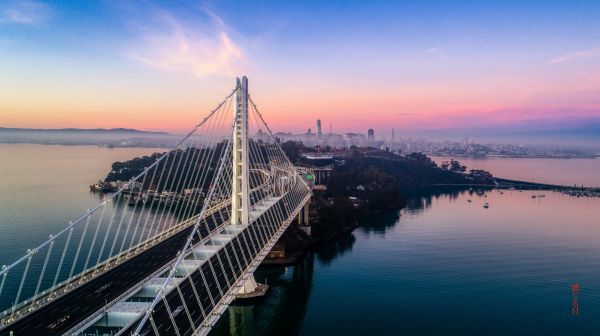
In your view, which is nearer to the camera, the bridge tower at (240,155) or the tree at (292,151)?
the bridge tower at (240,155)

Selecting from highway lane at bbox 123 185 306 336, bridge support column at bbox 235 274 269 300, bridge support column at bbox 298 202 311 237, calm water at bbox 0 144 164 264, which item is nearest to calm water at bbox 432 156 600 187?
bridge support column at bbox 298 202 311 237

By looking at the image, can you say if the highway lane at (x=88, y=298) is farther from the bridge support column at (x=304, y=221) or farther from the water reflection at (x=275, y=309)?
the bridge support column at (x=304, y=221)

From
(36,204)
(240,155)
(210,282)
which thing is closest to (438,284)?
(240,155)

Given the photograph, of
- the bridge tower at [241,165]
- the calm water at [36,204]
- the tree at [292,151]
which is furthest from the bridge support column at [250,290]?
the tree at [292,151]

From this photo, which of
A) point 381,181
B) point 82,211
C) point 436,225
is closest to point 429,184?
point 381,181

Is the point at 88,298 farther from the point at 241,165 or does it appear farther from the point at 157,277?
the point at 241,165

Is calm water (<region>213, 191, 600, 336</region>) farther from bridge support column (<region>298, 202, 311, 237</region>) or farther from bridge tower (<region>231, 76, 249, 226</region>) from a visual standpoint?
bridge tower (<region>231, 76, 249, 226</region>)

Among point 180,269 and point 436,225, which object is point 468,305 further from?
point 436,225
